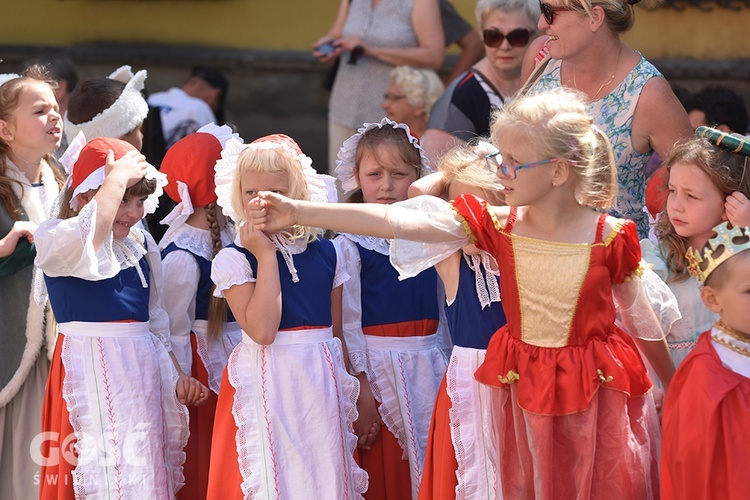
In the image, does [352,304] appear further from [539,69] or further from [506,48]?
[506,48]

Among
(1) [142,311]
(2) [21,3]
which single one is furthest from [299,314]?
(2) [21,3]

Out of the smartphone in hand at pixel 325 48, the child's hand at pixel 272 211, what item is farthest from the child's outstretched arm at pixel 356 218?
Answer: the smartphone in hand at pixel 325 48

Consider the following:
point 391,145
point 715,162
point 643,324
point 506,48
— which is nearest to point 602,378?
point 643,324

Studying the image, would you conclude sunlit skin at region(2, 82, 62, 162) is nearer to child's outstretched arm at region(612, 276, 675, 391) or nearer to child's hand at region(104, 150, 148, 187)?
child's hand at region(104, 150, 148, 187)

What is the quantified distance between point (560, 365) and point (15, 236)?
2198 millimetres

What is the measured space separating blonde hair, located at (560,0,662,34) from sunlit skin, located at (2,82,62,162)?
2.12m

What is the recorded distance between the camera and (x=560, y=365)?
3.30 meters

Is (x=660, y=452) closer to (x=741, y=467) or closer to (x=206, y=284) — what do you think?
(x=741, y=467)

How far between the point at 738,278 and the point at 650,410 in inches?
21.2

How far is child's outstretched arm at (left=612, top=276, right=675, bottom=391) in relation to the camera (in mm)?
3416

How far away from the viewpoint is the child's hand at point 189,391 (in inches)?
164

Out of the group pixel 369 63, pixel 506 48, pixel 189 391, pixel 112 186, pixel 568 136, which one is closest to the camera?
pixel 568 136

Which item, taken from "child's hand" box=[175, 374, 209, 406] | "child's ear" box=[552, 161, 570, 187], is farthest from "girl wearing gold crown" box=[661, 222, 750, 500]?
"child's hand" box=[175, 374, 209, 406]

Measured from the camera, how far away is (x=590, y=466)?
3271mm
